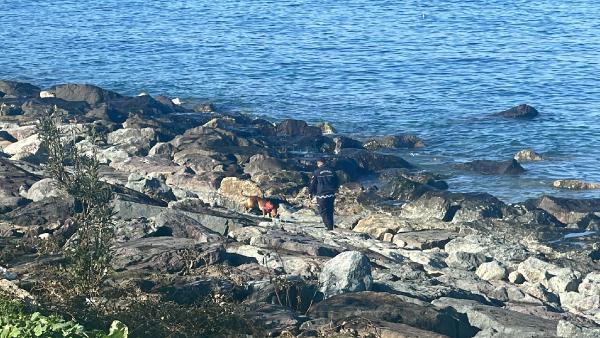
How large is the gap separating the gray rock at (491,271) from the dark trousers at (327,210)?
3.83 metres

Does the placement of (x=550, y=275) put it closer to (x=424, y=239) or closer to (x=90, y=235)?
(x=424, y=239)

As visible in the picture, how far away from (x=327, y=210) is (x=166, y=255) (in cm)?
675

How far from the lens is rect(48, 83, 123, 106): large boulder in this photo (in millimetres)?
37031

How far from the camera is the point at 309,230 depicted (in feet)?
70.6

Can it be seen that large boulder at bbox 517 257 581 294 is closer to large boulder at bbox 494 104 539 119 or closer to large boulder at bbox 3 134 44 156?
large boulder at bbox 3 134 44 156

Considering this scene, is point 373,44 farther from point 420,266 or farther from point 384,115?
point 420,266

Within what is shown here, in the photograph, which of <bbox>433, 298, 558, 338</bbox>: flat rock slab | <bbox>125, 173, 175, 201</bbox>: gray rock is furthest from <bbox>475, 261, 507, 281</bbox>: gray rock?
<bbox>125, 173, 175, 201</bbox>: gray rock

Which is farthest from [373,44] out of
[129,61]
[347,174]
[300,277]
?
[300,277]

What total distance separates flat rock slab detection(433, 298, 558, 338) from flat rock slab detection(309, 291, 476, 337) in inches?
8.2

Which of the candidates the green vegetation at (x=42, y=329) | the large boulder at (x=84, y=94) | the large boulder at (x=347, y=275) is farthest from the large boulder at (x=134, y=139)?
the green vegetation at (x=42, y=329)

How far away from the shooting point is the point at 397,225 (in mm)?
22922

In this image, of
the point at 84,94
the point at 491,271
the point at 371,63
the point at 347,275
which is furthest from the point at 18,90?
the point at 347,275

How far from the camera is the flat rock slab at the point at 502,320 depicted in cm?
1425

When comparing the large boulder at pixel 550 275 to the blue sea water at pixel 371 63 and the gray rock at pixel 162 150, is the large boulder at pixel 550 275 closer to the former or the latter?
the blue sea water at pixel 371 63
